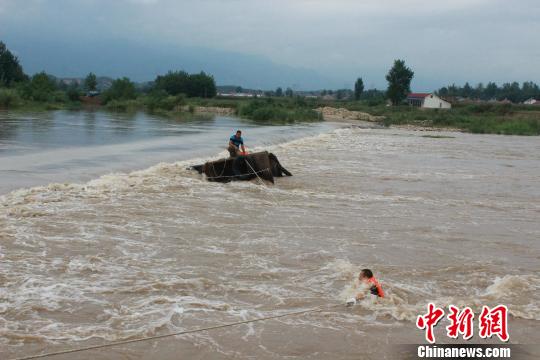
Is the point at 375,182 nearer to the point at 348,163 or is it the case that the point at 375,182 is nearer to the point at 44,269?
the point at 348,163

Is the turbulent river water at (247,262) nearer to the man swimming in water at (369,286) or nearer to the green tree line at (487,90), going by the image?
the man swimming in water at (369,286)

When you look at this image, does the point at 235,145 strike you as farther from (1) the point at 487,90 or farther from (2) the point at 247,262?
(1) the point at 487,90

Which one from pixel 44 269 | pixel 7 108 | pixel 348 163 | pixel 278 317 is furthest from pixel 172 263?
pixel 7 108

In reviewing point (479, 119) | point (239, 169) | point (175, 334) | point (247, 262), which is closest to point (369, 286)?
point (247, 262)

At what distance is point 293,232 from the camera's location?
33.9ft

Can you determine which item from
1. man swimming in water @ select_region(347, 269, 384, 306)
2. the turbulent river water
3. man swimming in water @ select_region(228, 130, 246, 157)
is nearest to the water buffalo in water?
the turbulent river water

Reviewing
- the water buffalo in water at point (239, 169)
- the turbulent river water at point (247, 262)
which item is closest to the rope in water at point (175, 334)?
the turbulent river water at point (247, 262)

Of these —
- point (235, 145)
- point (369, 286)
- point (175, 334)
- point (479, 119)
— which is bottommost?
point (175, 334)

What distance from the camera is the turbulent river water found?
5746 mm

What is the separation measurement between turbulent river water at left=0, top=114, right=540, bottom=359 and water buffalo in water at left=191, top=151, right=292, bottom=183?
1.33 ft

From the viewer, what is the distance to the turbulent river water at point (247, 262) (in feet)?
18.9

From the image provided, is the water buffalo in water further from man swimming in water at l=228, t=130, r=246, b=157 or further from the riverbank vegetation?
the riverbank vegetation

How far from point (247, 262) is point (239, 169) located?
8.07 m

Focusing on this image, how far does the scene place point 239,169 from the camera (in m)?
16.2
